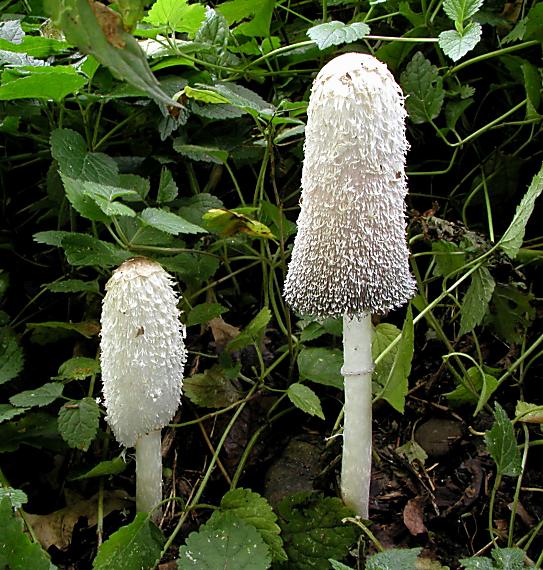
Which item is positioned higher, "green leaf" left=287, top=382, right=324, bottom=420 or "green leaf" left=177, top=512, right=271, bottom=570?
"green leaf" left=287, top=382, right=324, bottom=420

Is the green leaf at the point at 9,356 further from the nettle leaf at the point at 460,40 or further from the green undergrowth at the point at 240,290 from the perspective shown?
the nettle leaf at the point at 460,40

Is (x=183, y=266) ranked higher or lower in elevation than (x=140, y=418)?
higher

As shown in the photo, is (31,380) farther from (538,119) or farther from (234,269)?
(538,119)

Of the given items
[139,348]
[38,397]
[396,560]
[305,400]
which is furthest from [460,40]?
[38,397]

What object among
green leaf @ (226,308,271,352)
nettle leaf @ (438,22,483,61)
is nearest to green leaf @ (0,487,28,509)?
green leaf @ (226,308,271,352)

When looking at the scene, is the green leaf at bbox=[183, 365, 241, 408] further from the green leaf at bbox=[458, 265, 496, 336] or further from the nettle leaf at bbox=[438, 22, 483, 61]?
the nettle leaf at bbox=[438, 22, 483, 61]

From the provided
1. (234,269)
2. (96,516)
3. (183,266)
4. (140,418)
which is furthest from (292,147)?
(96,516)
